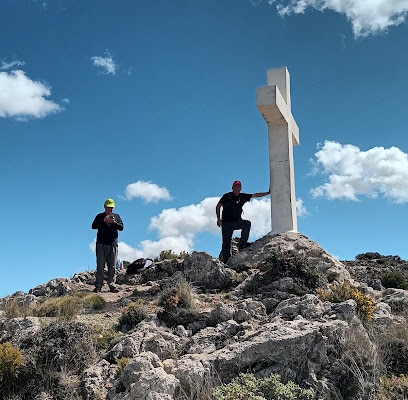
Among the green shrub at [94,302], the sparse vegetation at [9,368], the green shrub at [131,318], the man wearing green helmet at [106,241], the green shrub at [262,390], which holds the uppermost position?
the man wearing green helmet at [106,241]

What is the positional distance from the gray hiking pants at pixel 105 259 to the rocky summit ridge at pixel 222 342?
2080mm

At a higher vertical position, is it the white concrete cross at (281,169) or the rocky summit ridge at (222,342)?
the white concrete cross at (281,169)

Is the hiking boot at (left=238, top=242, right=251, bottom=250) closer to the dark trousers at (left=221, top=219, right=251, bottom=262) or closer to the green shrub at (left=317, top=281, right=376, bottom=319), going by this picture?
the dark trousers at (left=221, top=219, right=251, bottom=262)

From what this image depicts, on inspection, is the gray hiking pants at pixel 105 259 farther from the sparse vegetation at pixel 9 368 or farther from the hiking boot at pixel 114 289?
the sparse vegetation at pixel 9 368

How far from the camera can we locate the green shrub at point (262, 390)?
6.14 meters

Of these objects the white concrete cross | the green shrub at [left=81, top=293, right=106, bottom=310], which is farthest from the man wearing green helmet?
the white concrete cross

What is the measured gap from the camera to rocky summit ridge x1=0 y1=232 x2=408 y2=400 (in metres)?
6.86

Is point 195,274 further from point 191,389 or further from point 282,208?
point 191,389

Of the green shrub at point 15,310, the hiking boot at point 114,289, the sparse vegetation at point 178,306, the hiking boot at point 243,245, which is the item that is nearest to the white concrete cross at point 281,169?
the hiking boot at point 243,245

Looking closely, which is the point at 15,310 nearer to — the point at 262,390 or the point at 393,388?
the point at 262,390

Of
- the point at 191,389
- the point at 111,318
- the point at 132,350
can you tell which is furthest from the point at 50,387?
the point at 111,318

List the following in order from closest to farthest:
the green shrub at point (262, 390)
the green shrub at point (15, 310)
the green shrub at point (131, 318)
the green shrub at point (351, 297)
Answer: the green shrub at point (262, 390) → the green shrub at point (351, 297) → the green shrub at point (131, 318) → the green shrub at point (15, 310)

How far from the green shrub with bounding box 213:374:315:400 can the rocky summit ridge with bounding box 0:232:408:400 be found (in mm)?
281

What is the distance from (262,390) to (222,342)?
1796 mm
